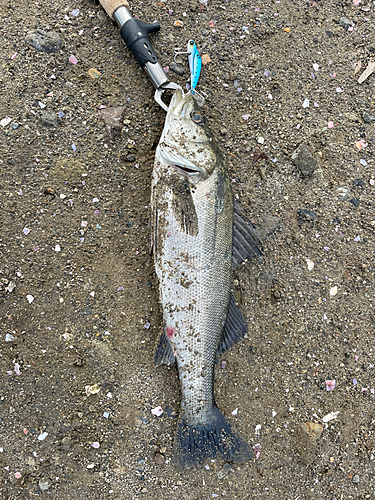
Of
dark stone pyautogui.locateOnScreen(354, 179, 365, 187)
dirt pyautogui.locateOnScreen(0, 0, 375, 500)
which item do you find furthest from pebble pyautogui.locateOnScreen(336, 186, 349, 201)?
dark stone pyautogui.locateOnScreen(354, 179, 365, 187)

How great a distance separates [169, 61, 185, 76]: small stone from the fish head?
39cm

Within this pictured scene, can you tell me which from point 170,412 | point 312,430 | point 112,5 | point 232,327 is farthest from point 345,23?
point 170,412

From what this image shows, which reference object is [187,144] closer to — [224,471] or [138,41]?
[138,41]

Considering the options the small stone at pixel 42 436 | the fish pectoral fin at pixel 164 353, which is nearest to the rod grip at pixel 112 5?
the fish pectoral fin at pixel 164 353

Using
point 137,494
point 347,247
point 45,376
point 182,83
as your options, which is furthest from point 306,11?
point 137,494

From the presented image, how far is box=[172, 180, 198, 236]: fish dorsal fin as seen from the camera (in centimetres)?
241

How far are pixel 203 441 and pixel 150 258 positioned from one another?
1486 millimetres

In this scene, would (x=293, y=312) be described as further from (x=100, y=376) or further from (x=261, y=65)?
(x=261, y=65)

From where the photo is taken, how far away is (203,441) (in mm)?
2490

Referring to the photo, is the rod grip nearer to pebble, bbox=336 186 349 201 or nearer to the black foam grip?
the black foam grip

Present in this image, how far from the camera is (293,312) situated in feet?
9.22

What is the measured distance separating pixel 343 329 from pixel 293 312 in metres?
0.49

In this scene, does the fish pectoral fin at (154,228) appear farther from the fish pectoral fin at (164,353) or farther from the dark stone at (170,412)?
the dark stone at (170,412)

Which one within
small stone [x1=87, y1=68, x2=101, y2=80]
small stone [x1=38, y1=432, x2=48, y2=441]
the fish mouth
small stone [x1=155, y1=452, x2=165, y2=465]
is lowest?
small stone [x1=155, y1=452, x2=165, y2=465]
